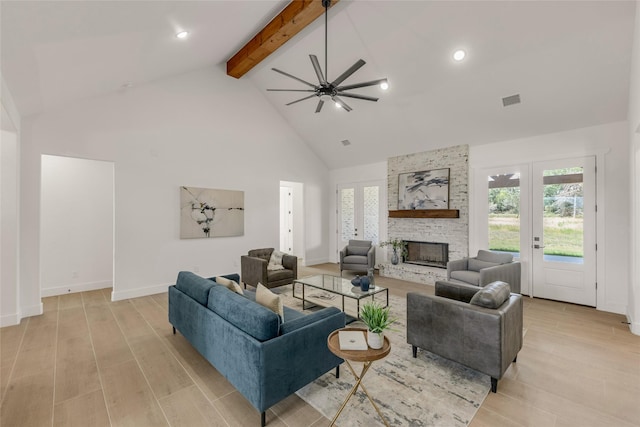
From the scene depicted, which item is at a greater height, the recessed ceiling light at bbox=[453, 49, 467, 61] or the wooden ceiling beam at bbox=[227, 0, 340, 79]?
the wooden ceiling beam at bbox=[227, 0, 340, 79]

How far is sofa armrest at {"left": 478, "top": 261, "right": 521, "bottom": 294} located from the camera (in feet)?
13.7

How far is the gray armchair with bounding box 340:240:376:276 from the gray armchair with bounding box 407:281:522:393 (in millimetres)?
3479

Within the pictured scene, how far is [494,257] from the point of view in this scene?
4.89 m

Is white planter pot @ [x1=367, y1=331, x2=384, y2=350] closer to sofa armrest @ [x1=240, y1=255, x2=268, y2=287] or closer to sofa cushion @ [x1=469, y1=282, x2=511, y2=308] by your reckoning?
sofa cushion @ [x1=469, y1=282, x2=511, y2=308]

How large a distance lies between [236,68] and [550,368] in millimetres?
6746

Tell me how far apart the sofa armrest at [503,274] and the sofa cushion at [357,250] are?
2878mm

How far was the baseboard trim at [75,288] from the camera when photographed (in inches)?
194

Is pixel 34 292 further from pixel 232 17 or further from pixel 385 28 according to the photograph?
pixel 385 28

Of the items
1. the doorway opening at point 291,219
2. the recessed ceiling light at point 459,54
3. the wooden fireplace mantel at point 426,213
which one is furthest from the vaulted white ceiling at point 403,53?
the doorway opening at point 291,219

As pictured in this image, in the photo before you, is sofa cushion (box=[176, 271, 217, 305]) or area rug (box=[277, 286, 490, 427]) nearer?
area rug (box=[277, 286, 490, 427])

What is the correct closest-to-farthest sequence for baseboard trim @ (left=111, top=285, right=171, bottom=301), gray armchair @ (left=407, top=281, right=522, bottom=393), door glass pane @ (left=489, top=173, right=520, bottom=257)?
gray armchair @ (left=407, top=281, right=522, bottom=393), baseboard trim @ (left=111, top=285, right=171, bottom=301), door glass pane @ (left=489, top=173, right=520, bottom=257)

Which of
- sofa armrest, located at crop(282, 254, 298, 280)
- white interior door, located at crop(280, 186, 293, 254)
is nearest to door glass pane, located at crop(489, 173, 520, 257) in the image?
sofa armrest, located at crop(282, 254, 298, 280)

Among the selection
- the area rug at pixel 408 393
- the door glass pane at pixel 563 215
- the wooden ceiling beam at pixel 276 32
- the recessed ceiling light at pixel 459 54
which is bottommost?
the area rug at pixel 408 393

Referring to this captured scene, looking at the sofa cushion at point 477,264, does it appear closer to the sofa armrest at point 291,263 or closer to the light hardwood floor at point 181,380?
the light hardwood floor at point 181,380
